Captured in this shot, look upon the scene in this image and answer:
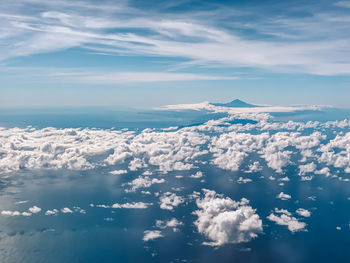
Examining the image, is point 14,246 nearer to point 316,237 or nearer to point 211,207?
point 211,207

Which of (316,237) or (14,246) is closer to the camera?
(14,246)

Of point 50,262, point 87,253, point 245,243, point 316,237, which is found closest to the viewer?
point 50,262

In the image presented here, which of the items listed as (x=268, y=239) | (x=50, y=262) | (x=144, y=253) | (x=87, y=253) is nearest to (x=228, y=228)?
(x=268, y=239)

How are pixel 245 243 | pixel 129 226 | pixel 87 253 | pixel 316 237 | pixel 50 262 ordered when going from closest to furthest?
1. pixel 50 262
2. pixel 87 253
3. pixel 245 243
4. pixel 316 237
5. pixel 129 226

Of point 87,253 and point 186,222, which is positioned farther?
point 186,222

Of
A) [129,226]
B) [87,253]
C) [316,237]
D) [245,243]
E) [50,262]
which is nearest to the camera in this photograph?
[50,262]

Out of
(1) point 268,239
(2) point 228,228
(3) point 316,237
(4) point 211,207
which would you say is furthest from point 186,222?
(3) point 316,237

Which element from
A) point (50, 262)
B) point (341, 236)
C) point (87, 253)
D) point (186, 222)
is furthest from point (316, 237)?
point (50, 262)

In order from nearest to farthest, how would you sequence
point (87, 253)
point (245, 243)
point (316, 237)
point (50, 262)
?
point (50, 262)
point (87, 253)
point (245, 243)
point (316, 237)

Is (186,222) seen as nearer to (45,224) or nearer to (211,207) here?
(211,207)
